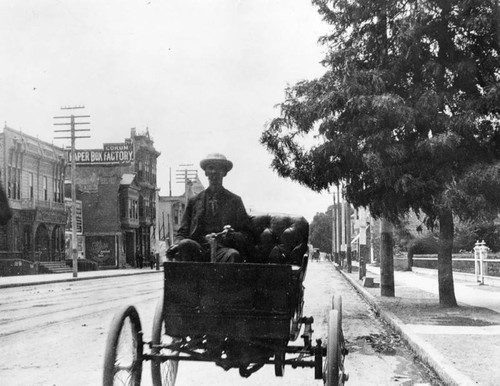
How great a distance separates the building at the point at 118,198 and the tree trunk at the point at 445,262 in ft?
156

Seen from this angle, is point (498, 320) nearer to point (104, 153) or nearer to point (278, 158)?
point (278, 158)

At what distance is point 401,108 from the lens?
12.0 meters

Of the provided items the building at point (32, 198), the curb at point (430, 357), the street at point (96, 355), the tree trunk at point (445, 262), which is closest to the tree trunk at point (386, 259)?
the street at point (96, 355)

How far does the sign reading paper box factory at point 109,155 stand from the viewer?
67.6 meters

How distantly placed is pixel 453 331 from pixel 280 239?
5082 mm

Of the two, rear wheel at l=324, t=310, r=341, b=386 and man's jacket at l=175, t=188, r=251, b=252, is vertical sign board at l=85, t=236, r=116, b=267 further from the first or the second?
rear wheel at l=324, t=310, r=341, b=386

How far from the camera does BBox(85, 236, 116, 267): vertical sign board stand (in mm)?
59125

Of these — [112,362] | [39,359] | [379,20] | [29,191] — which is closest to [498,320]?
[379,20]

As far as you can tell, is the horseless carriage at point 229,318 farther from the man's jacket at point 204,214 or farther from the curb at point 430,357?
the curb at point 430,357

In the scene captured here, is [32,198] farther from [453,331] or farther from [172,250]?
[172,250]

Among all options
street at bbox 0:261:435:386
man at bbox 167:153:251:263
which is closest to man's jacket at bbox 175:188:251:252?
man at bbox 167:153:251:263

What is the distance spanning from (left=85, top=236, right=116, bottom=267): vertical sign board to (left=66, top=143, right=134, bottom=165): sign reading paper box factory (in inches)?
408

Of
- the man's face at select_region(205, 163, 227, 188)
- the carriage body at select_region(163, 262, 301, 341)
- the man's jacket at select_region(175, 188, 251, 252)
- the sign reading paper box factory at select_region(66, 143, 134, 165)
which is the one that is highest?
the sign reading paper box factory at select_region(66, 143, 134, 165)

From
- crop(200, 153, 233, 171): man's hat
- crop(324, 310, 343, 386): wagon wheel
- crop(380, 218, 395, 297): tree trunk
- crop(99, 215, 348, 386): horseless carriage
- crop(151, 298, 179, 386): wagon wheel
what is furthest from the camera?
crop(380, 218, 395, 297): tree trunk
